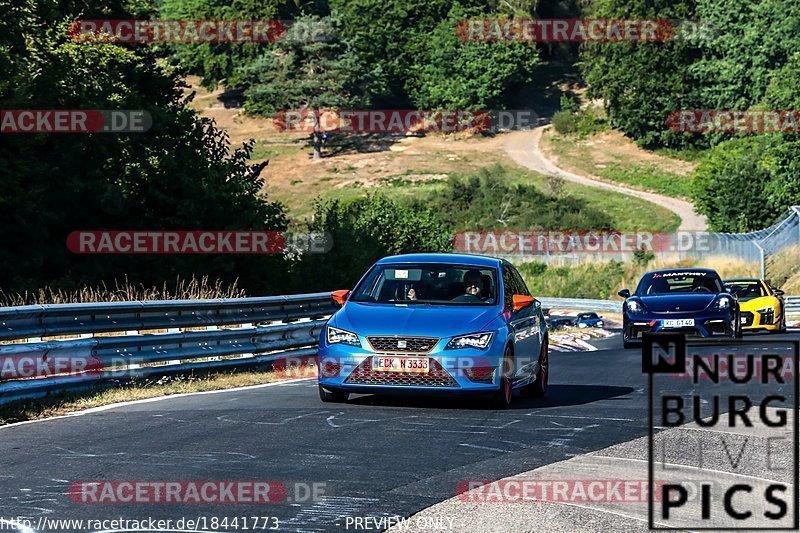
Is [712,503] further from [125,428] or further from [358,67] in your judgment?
[358,67]

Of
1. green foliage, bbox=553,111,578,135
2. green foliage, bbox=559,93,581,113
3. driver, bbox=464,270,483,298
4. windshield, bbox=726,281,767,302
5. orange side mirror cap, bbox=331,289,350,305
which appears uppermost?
driver, bbox=464,270,483,298

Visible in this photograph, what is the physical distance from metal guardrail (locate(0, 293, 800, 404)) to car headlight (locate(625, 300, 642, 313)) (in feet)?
18.3

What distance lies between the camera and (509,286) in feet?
45.4

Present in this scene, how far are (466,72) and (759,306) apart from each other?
310 feet

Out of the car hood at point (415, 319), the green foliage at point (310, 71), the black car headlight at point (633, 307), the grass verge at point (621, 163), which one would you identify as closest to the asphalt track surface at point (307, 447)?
the car hood at point (415, 319)

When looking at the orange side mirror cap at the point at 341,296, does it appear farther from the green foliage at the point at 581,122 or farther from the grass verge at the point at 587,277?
the green foliage at the point at 581,122

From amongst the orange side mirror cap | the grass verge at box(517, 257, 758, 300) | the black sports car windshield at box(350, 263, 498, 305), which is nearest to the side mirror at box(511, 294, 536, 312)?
the black sports car windshield at box(350, 263, 498, 305)

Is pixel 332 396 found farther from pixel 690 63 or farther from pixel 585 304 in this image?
pixel 690 63

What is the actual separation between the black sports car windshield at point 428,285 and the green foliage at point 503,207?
249ft

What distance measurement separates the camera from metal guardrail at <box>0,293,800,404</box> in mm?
12688

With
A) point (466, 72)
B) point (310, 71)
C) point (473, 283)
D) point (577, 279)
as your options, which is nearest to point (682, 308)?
point (473, 283)

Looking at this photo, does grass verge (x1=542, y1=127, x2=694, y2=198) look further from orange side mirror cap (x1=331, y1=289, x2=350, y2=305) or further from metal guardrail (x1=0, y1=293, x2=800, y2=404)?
orange side mirror cap (x1=331, y1=289, x2=350, y2=305)

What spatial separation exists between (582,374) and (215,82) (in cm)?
11552

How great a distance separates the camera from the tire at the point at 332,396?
12.7m
